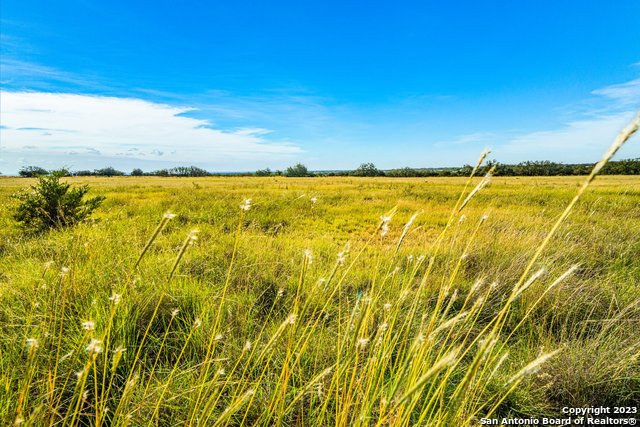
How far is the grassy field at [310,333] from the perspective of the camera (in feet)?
4.26

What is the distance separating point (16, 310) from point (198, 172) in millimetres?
93664

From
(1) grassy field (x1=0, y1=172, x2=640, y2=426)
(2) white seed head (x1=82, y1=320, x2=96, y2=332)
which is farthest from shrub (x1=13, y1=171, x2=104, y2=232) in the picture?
(2) white seed head (x1=82, y1=320, x2=96, y2=332)

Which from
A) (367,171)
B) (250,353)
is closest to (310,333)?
(250,353)

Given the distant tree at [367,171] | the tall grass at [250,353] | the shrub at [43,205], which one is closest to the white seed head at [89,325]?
the tall grass at [250,353]

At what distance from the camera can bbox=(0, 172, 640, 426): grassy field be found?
4.26ft

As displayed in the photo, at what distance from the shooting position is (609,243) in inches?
232

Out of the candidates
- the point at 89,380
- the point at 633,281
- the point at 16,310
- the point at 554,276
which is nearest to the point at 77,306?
the point at 16,310

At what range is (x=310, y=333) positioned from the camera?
129 cm

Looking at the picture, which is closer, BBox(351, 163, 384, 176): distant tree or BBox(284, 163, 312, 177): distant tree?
BBox(351, 163, 384, 176): distant tree

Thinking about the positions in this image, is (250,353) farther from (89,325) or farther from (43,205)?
(43,205)

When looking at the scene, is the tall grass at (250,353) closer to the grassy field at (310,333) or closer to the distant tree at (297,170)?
the grassy field at (310,333)

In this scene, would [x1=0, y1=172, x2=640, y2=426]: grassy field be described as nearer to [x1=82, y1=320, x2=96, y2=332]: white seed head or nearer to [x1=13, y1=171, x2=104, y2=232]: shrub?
[x1=82, y1=320, x2=96, y2=332]: white seed head

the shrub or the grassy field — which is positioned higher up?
the shrub

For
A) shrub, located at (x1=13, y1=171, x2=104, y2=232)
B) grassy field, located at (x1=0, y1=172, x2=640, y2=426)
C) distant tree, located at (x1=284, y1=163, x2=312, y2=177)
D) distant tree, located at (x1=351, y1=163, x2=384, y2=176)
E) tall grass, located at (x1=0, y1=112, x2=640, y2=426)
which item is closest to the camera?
grassy field, located at (x1=0, y1=172, x2=640, y2=426)
